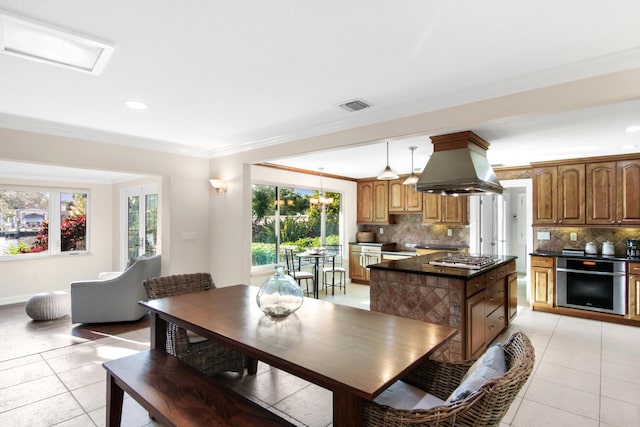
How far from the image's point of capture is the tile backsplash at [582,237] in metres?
5.09

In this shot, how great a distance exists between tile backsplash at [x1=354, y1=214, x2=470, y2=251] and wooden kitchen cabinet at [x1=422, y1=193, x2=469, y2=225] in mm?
319

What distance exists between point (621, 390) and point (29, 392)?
15.7 feet

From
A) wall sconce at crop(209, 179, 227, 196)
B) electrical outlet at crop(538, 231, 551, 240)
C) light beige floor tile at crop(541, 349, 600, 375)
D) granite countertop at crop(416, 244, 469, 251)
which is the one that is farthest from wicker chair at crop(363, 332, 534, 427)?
granite countertop at crop(416, 244, 469, 251)

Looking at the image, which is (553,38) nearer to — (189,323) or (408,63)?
(408,63)

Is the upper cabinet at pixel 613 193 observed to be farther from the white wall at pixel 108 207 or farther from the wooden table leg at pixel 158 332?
the wooden table leg at pixel 158 332

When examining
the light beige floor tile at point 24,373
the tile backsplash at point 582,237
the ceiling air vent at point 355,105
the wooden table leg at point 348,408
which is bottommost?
the light beige floor tile at point 24,373

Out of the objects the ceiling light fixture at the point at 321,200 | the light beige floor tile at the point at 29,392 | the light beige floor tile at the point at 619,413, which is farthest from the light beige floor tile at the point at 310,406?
the ceiling light fixture at the point at 321,200

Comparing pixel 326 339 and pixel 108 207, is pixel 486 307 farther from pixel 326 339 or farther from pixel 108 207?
pixel 108 207

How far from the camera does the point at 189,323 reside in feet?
6.49

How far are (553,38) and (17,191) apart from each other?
7.94 meters

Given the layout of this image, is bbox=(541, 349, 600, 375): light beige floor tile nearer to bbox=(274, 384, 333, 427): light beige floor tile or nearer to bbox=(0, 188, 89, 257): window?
bbox=(274, 384, 333, 427): light beige floor tile

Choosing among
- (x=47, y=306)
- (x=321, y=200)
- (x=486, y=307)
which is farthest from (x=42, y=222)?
(x=486, y=307)

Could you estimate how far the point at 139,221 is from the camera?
6.68 metres

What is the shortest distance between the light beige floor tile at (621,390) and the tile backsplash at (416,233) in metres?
3.67
